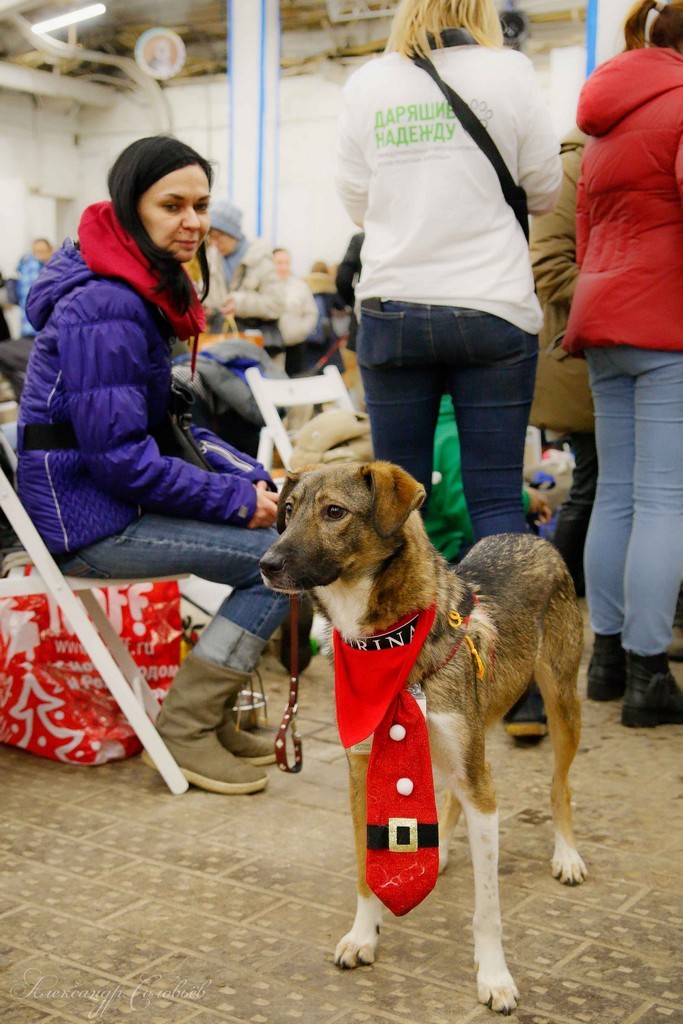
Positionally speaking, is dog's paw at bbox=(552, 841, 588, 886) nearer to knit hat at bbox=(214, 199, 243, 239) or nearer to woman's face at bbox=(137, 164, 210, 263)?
woman's face at bbox=(137, 164, 210, 263)

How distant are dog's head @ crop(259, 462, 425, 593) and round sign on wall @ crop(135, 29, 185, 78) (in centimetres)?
1064

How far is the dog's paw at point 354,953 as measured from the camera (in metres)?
2.19

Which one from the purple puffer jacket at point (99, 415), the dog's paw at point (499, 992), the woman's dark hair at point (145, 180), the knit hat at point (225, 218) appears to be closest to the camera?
the dog's paw at point (499, 992)

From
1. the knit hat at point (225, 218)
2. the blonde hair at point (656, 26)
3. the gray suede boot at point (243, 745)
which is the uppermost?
the blonde hair at point (656, 26)

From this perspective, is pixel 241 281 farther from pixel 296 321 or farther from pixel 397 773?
pixel 397 773

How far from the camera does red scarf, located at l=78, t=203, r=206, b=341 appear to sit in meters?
2.92

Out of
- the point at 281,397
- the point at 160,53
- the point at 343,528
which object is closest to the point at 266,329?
the point at 281,397

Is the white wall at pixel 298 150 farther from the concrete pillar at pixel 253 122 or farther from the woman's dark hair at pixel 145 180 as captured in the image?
the woman's dark hair at pixel 145 180

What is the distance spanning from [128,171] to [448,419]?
206 cm

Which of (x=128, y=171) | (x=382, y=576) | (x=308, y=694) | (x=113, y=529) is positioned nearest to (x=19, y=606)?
(x=113, y=529)

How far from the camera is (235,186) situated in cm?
1070

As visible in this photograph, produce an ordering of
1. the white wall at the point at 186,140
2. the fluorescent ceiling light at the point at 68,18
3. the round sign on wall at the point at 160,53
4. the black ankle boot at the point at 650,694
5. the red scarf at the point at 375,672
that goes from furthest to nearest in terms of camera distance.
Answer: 1. the fluorescent ceiling light at the point at 68,18
2. the round sign on wall at the point at 160,53
3. the white wall at the point at 186,140
4. the black ankle boot at the point at 650,694
5. the red scarf at the point at 375,672

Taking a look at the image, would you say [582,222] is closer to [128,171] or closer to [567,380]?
[567,380]

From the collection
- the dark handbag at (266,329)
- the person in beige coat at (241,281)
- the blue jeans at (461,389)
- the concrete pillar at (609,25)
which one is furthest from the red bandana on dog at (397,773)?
the dark handbag at (266,329)
